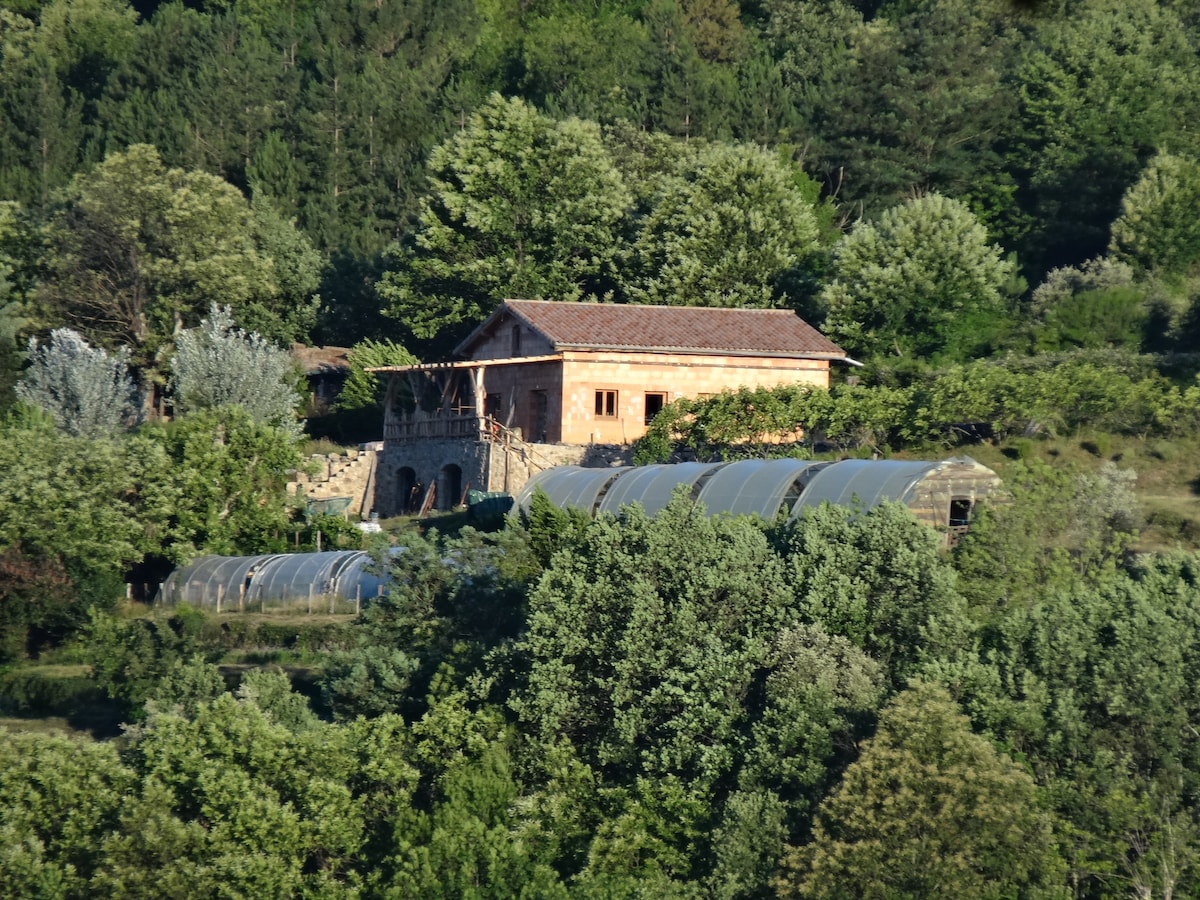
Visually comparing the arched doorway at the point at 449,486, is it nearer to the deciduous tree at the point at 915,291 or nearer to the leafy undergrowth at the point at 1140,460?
the deciduous tree at the point at 915,291

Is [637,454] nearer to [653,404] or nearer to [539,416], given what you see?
[653,404]

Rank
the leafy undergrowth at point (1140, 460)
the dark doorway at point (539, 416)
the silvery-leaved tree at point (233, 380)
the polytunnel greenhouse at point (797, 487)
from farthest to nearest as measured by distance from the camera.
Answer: the silvery-leaved tree at point (233, 380), the dark doorway at point (539, 416), the leafy undergrowth at point (1140, 460), the polytunnel greenhouse at point (797, 487)

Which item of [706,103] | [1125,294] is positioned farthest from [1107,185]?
[706,103]

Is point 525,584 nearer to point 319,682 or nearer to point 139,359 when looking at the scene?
point 319,682

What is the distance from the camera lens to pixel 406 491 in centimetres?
5409

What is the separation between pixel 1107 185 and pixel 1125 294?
1394cm

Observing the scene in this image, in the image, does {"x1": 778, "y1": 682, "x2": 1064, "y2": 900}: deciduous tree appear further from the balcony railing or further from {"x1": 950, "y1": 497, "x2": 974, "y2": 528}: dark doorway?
the balcony railing

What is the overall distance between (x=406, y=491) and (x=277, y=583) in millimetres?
11218

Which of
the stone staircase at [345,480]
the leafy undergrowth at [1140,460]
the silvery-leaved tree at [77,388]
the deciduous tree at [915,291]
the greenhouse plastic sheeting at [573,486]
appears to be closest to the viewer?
the leafy undergrowth at [1140,460]

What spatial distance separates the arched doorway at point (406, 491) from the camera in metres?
53.3

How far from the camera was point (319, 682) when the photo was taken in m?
31.8

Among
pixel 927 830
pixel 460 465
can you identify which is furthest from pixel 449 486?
pixel 927 830

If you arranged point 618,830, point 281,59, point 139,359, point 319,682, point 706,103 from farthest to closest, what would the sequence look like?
point 281,59, point 706,103, point 139,359, point 319,682, point 618,830

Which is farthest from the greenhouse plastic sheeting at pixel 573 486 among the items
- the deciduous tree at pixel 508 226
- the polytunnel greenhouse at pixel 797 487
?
the deciduous tree at pixel 508 226
